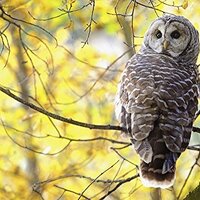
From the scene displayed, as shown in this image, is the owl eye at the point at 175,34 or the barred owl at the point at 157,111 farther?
the owl eye at the point at 175,34

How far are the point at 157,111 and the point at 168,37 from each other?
886 millimetres

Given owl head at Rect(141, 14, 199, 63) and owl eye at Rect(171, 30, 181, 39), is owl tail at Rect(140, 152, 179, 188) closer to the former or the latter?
owl head at Rect(141, 14, 199, 63)

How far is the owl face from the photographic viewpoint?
382 centimetres

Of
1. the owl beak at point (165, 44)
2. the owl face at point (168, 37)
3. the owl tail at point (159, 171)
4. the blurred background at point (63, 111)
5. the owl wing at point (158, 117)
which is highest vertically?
the blurred background at point (63, 111)

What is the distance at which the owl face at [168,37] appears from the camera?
3.82 metres

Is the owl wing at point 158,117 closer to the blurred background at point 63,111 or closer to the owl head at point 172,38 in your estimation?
the owl head at point 172,38

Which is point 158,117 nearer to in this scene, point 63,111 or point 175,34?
point 175,34

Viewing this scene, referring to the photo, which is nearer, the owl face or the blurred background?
the owl face

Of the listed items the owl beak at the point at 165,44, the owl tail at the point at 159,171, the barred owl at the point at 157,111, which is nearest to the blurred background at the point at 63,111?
the owl beak at the point at 165,44

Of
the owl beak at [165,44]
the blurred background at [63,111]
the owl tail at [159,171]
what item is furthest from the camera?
the blurred background at [63,111]

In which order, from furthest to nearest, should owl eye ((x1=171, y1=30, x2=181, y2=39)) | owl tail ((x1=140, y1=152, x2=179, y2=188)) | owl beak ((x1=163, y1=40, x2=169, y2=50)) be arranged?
owl eye ((x1=171, y1=30, x2=181, y2=39)), owl beak ((x1=163, y1=40, x2=169, y2=50)), owl tail ((x1=140, y1=152, x2=179, y2=188))

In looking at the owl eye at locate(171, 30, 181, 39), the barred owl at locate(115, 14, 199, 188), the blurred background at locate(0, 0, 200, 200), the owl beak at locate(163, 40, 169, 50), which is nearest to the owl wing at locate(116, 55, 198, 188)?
the barred owl at locate(115, 14, 199, 188)

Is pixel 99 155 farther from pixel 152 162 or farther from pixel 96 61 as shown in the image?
pixel 152 162

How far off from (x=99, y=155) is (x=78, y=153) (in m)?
0.25
